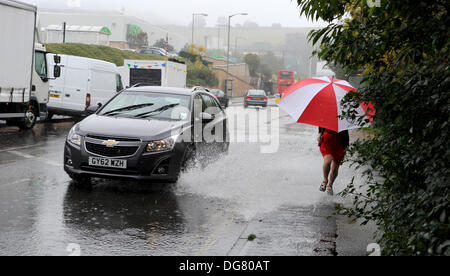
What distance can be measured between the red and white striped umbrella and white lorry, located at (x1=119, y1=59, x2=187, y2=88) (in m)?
20.8

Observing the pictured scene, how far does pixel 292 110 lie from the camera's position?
348 inches

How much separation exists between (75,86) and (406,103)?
17.9 m

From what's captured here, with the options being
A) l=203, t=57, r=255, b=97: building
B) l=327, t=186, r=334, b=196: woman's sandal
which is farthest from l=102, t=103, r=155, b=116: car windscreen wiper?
l=203, t=57, r=255, b=97: building

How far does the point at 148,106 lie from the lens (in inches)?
389

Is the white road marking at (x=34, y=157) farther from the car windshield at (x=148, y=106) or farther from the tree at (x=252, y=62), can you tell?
the tree at (x=252, y=62)

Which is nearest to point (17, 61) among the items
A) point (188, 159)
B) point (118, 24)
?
point (188, 159)

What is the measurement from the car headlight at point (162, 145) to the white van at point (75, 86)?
12490 mm

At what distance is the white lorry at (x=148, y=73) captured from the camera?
96.3ft

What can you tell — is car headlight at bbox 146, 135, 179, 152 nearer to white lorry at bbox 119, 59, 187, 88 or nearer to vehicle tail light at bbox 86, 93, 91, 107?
vehicle tail light at bbox 86, 93, 91, 107

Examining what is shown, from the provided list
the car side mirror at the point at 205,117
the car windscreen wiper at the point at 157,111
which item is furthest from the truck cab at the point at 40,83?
the car side mirror at the point at 205,117

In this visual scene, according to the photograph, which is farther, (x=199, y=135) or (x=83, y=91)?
(x=83, y=91)

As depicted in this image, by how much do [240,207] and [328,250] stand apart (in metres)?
2.28

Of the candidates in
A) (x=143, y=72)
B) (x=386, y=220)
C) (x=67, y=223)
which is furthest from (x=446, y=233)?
(x=143, y=72)
